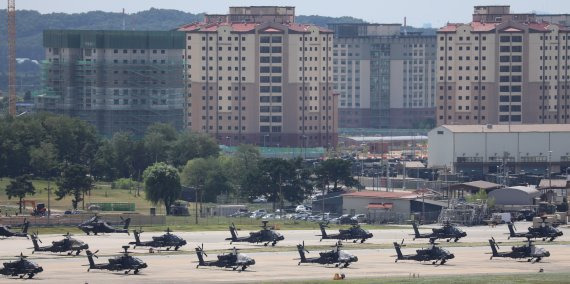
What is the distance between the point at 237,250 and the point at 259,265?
7376 millimetres

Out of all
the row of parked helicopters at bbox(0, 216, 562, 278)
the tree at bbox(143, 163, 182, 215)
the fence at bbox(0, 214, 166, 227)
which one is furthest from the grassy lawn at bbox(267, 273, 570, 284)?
the tree at bbox(143, 163, 182, 215)

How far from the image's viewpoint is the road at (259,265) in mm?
117188

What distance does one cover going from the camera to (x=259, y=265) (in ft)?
414

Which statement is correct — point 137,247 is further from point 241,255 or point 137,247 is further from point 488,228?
point 488,228

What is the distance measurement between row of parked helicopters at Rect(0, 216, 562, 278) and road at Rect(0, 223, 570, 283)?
24.0 inches

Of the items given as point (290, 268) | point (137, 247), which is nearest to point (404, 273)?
point (290, 268)

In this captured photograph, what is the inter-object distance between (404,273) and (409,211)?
208 ft

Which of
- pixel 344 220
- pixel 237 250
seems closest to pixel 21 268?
pixel 237 250

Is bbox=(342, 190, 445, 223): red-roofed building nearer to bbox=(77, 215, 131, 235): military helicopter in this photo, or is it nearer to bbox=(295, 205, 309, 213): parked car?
bbox=(295, 205, 309, 213): parked car

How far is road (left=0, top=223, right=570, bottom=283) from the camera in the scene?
117188mm

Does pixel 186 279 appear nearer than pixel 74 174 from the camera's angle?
Yes

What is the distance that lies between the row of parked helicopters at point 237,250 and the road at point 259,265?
61 centimetres

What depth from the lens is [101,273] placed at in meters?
119

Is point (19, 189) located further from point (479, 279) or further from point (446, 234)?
point (479, 279)
